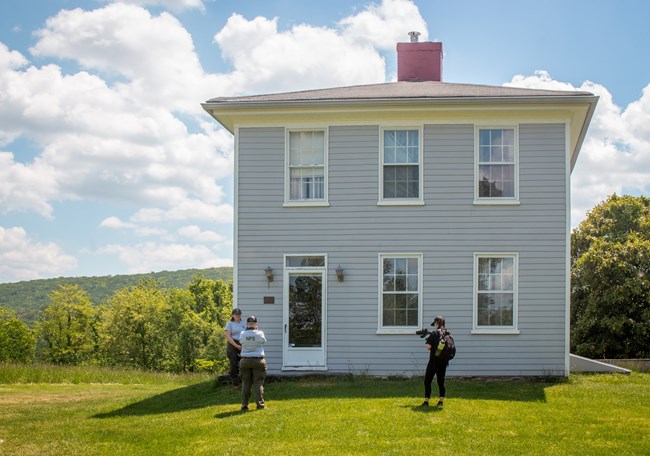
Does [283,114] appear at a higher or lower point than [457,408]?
higher

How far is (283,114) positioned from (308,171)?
1.42 meters

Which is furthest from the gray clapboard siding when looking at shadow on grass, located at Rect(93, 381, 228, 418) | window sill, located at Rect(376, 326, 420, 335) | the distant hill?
the distant hill

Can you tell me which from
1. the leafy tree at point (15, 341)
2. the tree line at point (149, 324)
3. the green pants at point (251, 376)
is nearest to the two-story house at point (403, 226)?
the green pants at point (251, 376)

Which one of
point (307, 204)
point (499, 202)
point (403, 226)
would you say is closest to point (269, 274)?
point (307, 204)

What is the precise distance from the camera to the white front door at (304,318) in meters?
16.4

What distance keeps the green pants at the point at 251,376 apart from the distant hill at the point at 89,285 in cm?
7564

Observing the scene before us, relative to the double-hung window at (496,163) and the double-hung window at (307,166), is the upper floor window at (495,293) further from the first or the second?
the double-hung window at (307,166)

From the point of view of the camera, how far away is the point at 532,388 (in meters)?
14.8

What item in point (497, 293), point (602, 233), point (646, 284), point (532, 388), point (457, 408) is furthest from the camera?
point (602, 233)

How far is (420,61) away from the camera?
20781 millimetres

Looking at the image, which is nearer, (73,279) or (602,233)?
(602,233)

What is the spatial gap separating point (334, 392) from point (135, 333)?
166 feet

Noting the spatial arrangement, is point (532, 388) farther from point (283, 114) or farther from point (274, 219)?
point (283, 114)

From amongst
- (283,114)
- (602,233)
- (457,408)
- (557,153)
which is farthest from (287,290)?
(602,233)
